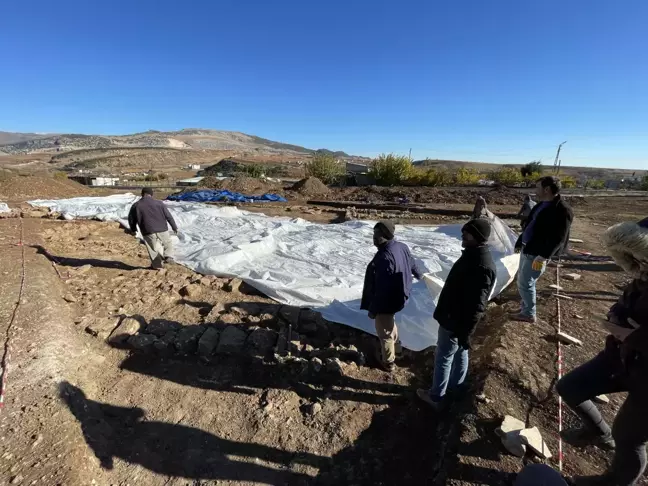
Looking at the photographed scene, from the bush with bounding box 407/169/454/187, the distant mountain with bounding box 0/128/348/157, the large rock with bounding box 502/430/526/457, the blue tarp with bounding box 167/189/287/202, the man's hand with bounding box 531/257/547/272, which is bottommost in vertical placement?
the large rock with bounding box 502/430/526/457

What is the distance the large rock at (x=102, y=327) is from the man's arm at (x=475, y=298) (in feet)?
13.9

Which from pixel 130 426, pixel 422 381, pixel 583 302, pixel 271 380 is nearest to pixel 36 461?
pixel 130 426

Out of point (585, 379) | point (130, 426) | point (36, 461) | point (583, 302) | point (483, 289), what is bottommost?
point (130, 426)

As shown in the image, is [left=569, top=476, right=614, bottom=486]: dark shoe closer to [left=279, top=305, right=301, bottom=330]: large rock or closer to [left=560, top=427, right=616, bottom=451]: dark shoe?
[left=560, top=427, right=616, bottom=451]: dark shoe

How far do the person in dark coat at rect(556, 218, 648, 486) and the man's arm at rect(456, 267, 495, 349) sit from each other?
0.71 m

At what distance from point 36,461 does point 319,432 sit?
2.14 metres

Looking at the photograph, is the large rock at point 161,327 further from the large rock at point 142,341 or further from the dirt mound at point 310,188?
the dirt mound at point 310,188

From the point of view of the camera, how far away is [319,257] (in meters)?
7.16

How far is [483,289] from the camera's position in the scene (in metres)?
2.47

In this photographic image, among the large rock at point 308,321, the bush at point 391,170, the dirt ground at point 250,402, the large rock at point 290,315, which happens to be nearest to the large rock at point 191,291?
the dirt ground at point 250,402

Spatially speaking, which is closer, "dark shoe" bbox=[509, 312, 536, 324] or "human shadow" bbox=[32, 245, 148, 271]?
"dark shoe" bbox=[509, 312, 536, 324]

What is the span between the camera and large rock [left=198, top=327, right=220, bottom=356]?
12.9ft

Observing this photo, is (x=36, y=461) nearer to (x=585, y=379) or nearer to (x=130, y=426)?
(x=130, y=426)

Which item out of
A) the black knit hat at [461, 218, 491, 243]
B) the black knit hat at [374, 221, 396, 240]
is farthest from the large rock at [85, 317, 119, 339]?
the black knit hat at [461, 218, 491, 243]
